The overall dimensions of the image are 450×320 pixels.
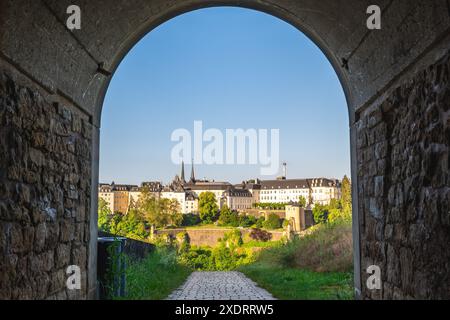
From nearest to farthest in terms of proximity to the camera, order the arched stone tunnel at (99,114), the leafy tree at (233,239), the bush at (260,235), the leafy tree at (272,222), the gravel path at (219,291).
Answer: the arched stone tunnel at (99,114), the gravel path at (219,291), the leafy tree at (233,239), the bush at (260,235), the leafy tree at (272,222)

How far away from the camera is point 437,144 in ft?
12.6

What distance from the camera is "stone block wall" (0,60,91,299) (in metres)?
3.94

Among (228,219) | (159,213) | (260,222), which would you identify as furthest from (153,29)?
(260,222)

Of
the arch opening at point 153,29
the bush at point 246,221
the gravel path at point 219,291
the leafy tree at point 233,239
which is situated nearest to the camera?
the arch opening at point 153,29

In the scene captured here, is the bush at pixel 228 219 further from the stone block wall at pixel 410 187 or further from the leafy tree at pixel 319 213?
the stone block wall at pixel 410 187

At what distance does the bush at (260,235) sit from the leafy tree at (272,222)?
652 centimetres

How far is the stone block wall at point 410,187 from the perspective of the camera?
3.75 m

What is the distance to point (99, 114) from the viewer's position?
7.03 m

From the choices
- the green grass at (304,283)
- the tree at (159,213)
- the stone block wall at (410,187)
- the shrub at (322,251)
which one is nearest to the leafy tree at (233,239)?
the tree at (159,213)

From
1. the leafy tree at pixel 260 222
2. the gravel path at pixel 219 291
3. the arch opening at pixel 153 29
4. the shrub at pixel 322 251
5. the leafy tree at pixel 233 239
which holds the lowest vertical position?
the leafy tree at pixel 233 239

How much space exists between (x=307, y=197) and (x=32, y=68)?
11440cm

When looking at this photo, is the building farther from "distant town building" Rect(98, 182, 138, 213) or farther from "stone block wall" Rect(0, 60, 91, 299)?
"stone block wall" Rect(0, 60, 91, 299)

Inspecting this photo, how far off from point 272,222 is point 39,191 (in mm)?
83641

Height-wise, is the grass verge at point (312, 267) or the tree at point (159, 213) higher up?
the grass verge at point (312, 267)
